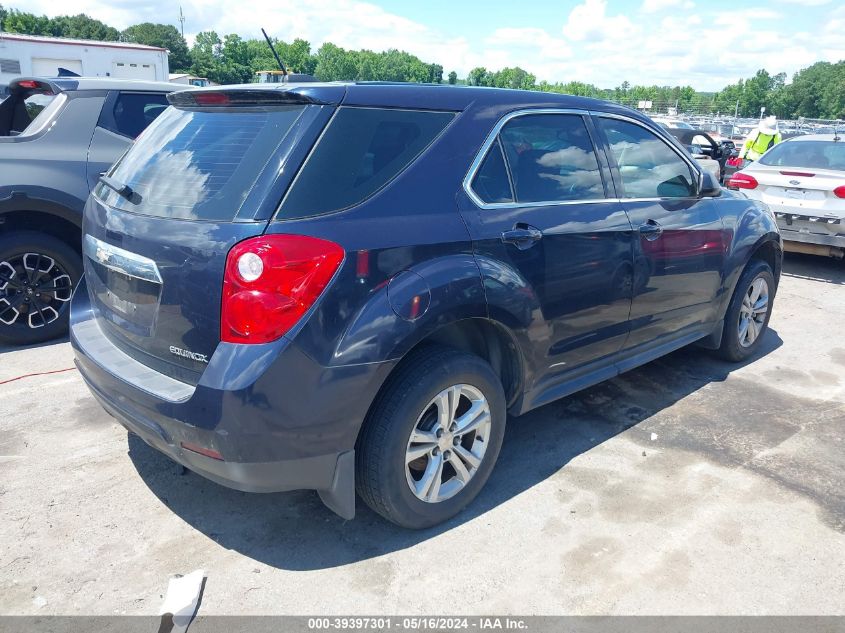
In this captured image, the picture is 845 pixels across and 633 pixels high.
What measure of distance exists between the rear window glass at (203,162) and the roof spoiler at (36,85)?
111 inches

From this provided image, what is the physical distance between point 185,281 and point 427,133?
1.18 metres

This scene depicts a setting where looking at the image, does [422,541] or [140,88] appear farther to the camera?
[140,88]

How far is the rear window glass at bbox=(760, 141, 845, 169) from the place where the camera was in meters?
8.25

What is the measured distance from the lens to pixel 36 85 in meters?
5.51

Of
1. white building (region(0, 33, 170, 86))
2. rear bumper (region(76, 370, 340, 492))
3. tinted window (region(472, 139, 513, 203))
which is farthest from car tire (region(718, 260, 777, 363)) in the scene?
white building (region(0, 33, 170, 86))

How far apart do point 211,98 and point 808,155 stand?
26.6 ft

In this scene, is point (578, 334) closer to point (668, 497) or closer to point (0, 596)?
point (668, 497)

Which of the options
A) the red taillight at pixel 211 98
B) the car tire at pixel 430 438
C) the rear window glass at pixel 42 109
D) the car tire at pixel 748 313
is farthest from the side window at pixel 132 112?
the car tire at pixel 748 313

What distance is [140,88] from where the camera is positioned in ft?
18.1

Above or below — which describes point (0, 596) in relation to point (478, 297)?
below

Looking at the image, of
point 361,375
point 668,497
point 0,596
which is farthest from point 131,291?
point 668,497

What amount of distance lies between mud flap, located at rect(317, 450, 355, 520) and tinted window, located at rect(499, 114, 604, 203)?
1441 mm

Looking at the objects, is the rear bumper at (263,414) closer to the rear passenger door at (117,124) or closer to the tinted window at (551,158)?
the tinted window at (551,158)

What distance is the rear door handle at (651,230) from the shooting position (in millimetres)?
3787
